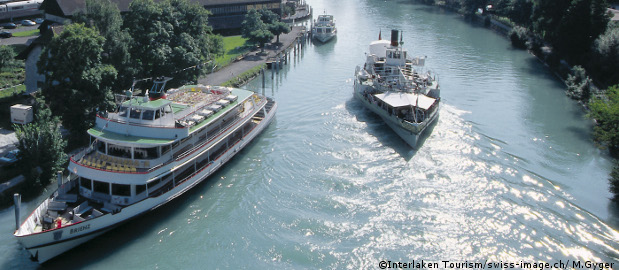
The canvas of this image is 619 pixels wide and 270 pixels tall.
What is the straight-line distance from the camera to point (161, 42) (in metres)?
48.7

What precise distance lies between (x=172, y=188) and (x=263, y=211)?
6496 millimetres

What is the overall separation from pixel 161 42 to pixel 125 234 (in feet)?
76.4

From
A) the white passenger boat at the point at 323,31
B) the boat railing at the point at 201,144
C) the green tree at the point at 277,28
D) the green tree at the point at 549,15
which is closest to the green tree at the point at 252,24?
the green tree at the point at 277,28

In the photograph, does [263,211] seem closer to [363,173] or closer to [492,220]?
[363,173]

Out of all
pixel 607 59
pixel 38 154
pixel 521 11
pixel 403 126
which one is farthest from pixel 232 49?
pixel 521 11

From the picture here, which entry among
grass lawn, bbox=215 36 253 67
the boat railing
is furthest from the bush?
the boat railing

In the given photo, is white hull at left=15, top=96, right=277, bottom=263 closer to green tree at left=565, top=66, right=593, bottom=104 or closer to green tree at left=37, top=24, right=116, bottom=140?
green tree at left=37, top=24, right=116, bottom=140

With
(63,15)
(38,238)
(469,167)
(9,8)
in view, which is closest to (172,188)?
(38,238)

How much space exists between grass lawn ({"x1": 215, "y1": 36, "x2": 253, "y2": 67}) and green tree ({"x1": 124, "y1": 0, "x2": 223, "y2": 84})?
12679mm

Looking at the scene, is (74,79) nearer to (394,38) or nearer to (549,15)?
(394,38)

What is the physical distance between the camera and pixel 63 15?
6341 cm

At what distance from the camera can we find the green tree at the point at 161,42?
156ft

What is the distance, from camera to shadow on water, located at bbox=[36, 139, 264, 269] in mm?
28984

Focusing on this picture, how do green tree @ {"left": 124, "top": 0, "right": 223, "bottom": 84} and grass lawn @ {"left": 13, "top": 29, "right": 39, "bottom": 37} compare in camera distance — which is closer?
green tree @ {"left": 124, "top": 0, "right": 223, "bottom": 84}
